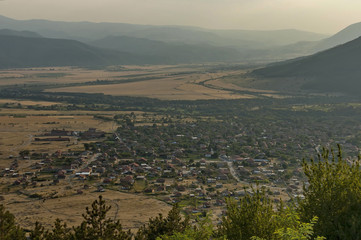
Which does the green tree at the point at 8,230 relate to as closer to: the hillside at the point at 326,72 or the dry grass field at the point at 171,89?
the dry grass field at the point at 171,89

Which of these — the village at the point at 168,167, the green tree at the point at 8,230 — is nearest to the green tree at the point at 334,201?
the green tree at the point at 8,230

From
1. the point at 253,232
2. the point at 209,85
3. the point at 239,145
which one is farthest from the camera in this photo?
the point at 209,85

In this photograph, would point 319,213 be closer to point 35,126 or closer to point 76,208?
point 76,208

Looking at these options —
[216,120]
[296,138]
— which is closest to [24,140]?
[216,120]

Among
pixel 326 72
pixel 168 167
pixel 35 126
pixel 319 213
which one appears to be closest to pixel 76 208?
pixel 168 167

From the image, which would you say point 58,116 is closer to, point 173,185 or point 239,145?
point 239,145
